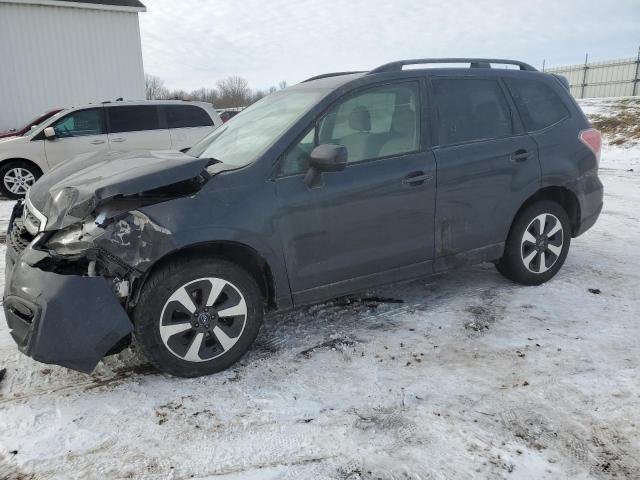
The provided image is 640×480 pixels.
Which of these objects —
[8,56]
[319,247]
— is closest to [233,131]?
[319,247]

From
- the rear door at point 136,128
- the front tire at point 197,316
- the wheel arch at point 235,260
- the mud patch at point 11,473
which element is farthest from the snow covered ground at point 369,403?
the rear door at point 136,128

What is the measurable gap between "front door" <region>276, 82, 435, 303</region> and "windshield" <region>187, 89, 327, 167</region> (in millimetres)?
205

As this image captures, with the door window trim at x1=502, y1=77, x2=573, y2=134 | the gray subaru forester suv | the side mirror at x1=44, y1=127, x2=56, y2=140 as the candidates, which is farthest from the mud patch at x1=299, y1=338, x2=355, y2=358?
the side mirror at x1=44, y1=127, x2=56, y2=140

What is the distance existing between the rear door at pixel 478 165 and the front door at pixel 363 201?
0.16 meters

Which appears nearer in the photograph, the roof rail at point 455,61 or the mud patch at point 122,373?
the mud patch at point 122,373

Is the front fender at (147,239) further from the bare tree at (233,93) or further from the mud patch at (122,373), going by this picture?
the bare tree at (233,93)

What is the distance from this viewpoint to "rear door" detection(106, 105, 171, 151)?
9.47m

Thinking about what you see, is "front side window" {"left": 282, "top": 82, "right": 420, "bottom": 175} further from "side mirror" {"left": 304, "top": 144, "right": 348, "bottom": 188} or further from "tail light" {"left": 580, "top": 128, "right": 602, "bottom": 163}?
"tail light" {"left": 580, "top": 128, "right": 602, "bottom": 163}

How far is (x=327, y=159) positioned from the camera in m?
3.05

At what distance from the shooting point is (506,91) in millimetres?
4156

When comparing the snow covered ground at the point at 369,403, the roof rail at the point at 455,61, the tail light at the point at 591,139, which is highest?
the roof rail at the point at 455,61

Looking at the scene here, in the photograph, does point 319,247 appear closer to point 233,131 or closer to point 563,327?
point 233,131

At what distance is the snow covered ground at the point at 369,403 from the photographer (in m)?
2.31

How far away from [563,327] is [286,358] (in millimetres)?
2040
